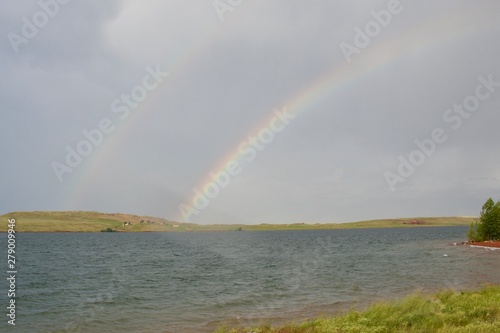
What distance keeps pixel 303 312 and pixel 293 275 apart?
27.4 metres

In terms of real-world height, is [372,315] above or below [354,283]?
above

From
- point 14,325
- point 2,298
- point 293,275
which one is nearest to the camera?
point 14,325

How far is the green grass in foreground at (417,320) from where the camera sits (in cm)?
1805

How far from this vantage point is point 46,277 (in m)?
59.2

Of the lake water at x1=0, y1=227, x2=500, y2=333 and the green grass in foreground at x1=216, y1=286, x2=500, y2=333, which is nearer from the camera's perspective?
the green grass in foreground at x1=216, y1=286, x2=500, y2=333

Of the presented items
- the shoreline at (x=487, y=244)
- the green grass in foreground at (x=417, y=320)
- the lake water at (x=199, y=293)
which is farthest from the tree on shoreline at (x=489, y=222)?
the green grass in foreground at (x=417, y=320)

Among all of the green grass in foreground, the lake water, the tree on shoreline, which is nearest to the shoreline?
the tree on shoreline

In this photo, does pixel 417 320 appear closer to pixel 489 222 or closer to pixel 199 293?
pixel 199 293

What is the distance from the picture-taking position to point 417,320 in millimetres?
19625

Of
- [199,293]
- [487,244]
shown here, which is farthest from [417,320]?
[487,244]

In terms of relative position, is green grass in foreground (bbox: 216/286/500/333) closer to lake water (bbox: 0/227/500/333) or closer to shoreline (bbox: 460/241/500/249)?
lake water (bbox: 0/227/500/333)

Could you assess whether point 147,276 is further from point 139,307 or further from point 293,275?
point 139,307

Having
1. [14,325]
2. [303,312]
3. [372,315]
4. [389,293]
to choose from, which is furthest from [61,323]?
[389,293]

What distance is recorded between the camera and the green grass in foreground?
Answer: 18047 millimetres
